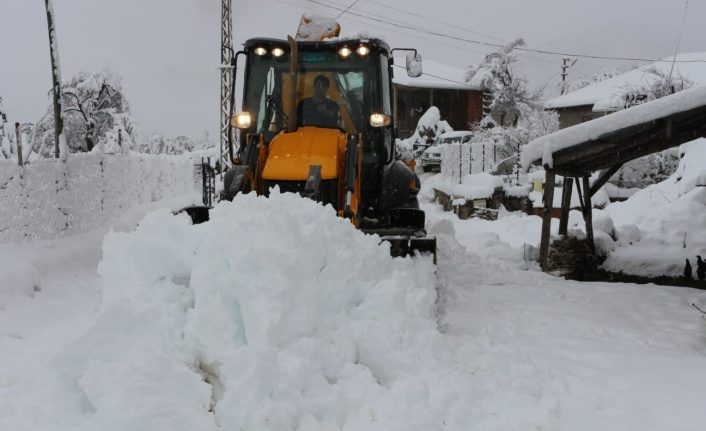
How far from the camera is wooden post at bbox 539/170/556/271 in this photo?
852cm

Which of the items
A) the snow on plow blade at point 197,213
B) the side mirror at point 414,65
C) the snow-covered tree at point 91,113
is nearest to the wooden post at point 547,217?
the side mirror at point 414,65

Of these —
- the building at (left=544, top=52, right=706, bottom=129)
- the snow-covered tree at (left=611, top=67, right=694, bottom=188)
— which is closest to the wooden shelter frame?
the snow-covered tree at (left=611, top=67, right=694, bottom=188)

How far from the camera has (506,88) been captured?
32188mm

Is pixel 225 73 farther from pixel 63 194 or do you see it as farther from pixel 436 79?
pixel 436 79

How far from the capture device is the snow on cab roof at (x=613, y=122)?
6824 millimetres

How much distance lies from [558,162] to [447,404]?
19.8 feet

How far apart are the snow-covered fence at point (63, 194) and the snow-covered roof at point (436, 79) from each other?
28718 mm

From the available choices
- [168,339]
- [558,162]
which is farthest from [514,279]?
[168,339]

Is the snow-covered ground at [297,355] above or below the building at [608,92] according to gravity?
below

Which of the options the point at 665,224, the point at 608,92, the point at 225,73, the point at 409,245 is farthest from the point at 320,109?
the point at 608,92

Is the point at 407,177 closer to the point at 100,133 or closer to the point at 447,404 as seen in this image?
the point at 447,404

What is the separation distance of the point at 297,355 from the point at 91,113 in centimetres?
2366

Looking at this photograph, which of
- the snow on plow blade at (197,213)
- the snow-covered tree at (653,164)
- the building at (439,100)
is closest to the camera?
the snow on plow blade at (197,213)

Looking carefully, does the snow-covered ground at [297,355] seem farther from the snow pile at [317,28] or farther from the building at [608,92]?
the building at [608,92]
